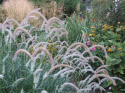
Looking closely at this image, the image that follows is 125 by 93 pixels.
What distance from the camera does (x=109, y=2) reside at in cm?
532

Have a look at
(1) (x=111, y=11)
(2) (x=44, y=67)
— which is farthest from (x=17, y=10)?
(2) (x=44, y=67)

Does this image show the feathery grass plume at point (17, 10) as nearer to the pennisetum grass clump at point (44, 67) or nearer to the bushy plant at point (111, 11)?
the bushy plant at point (111, 11)

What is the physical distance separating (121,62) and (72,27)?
2.54m

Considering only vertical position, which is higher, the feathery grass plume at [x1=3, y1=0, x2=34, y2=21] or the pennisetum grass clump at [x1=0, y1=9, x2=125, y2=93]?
the feathery grass plume at [x1=3, y1=0, x2=34, y2=21]

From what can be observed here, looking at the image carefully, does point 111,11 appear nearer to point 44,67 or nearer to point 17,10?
point 44,67

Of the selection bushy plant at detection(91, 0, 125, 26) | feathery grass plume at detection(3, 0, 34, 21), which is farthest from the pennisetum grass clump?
feathery grass plume at detection(3, 0, 34, 21)

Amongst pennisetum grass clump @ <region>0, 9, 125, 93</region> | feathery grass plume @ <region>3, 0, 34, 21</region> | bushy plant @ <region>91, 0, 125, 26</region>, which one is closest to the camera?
pennisetum grass clump @ <region>0, 9, 125, 93</region>

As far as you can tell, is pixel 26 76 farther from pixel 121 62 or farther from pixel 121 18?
pixel 121 18

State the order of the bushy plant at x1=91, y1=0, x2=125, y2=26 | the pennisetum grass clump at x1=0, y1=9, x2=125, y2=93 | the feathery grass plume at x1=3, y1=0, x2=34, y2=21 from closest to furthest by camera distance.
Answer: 1. the pennisetum grass clump at x1=0, y1=9, x2=125, y2=93
2. the bushy plant at x1=91, y1=0, x2=125, y2=26
3. the feathery grass plume at x1=3, y1=0, x2=34, y2=21

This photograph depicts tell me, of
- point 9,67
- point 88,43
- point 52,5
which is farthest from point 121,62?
point 52,5

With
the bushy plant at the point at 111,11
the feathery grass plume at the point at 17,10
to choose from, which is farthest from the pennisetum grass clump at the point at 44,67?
the feathery grass plume at the point at 17,10

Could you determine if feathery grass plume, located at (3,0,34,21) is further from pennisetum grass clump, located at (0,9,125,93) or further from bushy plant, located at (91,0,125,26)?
pennisetum grass clump, located at (0,9,125,93)

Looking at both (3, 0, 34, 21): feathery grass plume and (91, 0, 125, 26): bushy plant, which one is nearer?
(91, 0, 125, 26): bushy plant

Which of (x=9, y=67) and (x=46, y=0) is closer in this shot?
(x=9, y=67)
